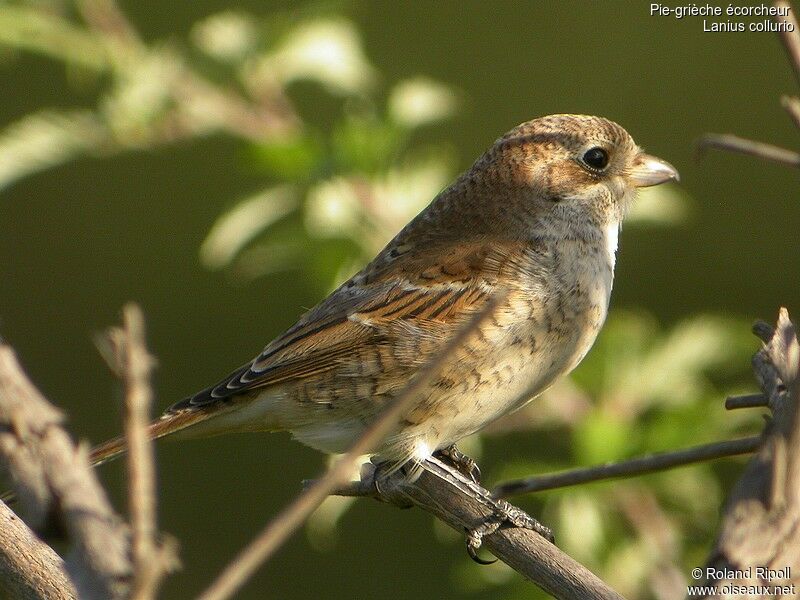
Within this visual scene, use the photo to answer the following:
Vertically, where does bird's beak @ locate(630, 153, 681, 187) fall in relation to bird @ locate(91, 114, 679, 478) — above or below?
above

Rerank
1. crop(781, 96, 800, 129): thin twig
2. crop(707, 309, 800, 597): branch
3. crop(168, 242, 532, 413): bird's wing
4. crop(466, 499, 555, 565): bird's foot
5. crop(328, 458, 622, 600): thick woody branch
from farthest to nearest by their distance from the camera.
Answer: crop(168, 242, 532, 413): bird's wing < crop(466, 499, 555, 565): bird's foot < crop(328, 458, 622, 600): thick woody branch < crop(781, 96, 800, 129): thin twig < crop(707, 309, 800, 597): branch

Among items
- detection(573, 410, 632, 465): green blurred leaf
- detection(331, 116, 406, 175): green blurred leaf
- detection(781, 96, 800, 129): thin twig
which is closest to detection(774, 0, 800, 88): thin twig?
detection(781, 96, 800, 129): thin twig

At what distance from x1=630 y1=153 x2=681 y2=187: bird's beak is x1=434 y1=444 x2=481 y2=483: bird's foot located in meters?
0.77

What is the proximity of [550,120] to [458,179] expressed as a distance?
0.27m

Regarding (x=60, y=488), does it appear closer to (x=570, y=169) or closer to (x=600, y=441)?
(x=600, y=441)

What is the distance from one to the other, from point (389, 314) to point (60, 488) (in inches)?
64.6

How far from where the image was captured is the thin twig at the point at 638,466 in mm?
1227

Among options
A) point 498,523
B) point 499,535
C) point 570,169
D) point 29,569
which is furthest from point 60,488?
point 570,169

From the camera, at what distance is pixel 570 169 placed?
2740 mm

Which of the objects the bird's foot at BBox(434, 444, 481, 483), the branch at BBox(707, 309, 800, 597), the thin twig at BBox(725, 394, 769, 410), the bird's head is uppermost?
the bird's head

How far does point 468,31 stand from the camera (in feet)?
17.0

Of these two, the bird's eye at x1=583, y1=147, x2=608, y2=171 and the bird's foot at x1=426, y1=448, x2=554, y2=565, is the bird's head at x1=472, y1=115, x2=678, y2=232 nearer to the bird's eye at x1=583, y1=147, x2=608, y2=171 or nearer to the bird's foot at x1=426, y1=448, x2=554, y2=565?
the bird's eye at x1=583, y1=147, x2=608, y2=171

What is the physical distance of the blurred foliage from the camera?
2.66 meters

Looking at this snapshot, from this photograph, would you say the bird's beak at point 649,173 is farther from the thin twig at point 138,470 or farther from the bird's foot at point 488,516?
the thin twig at point 138,470
